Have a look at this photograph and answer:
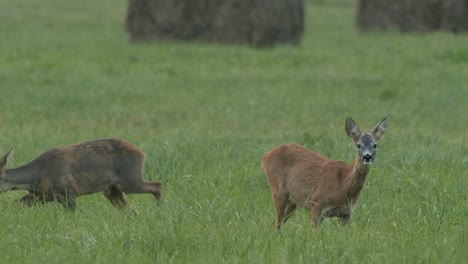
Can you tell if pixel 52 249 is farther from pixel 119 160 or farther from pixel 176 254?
pixel 119 160

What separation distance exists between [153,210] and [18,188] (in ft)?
4.41

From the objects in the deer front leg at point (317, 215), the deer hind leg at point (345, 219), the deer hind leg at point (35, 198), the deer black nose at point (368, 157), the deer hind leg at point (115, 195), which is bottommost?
the deer hind leg at point (115, 195)

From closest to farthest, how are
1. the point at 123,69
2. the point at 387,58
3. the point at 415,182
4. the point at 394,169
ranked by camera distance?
the point at 415,182 → the point at 394,169 → the point at 123,69 → the point at 387,58

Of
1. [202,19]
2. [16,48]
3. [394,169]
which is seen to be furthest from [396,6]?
[394,169]

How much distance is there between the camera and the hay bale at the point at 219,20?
24156mm

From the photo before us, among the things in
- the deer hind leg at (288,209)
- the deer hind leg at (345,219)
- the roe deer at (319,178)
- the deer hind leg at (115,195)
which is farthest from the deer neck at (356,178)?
A: the deer hind leg at (115,195)

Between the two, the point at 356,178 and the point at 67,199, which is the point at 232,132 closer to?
the point at 67,199

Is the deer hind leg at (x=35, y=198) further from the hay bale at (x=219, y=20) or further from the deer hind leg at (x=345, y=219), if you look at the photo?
the hay bale at (x=219, y=20)

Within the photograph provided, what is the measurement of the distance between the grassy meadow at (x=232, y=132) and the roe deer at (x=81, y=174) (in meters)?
0.17

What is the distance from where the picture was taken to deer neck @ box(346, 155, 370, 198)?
310 inches

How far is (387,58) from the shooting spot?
21.3 metres

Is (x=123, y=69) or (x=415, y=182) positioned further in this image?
(x=123, y=69)

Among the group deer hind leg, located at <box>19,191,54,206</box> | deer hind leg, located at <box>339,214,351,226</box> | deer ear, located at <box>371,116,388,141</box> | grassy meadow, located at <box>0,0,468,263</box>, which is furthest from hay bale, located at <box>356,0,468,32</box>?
deer hind leg, located at <box>339,214,351,226</box>

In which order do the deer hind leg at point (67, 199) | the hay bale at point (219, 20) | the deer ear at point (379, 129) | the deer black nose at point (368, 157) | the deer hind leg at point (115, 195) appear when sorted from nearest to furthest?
the deer black nose at point (368, 157) < the deer ear at point (379, 129) < the deer hind leg at point (67, 199) < the deer hind leg at point (115, 195) < the hay bale at point (219, 20)
